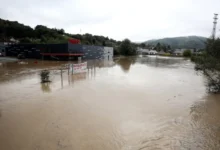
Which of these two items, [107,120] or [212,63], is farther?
[212,63]

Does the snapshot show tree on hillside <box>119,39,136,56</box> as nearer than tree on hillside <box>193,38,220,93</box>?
No

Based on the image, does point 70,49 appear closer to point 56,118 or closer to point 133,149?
point 56,118

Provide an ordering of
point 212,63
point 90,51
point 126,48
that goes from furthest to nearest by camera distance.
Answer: point 126,48
point 90,51
point 212,63

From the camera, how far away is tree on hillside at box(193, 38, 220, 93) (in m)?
14.1

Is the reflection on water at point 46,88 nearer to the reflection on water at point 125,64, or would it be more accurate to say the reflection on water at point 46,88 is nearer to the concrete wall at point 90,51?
the reflection on water at point 125,64

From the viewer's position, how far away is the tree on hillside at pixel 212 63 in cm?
1415

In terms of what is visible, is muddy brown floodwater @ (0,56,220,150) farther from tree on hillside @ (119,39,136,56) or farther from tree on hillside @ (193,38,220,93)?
tree on hillside @ (119,39,136,56)

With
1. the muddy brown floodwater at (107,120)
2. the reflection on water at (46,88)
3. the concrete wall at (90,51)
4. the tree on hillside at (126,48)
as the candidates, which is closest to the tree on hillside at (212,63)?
the muddy brown floodwater at (107,120)

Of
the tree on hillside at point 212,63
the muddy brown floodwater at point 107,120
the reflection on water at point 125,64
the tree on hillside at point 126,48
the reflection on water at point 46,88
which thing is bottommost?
the muddy brown floodwater at point 107,120

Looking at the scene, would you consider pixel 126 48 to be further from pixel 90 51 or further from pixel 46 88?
pixel 46 88

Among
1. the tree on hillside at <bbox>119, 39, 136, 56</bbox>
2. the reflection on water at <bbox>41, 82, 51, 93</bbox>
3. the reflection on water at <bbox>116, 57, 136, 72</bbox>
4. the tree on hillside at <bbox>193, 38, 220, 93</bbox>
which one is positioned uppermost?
the tree on hillside at <bbox>119, 39, 136, 56</bbox>

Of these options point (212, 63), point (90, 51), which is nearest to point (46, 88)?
point (212, 63)

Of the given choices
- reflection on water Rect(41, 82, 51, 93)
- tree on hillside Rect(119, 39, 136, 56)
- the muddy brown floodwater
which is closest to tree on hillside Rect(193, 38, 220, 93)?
the muddy brown floodwater

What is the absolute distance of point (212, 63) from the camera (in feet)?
46.2
